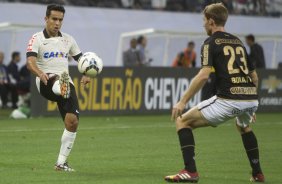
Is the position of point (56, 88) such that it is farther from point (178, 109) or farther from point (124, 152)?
point (124, 152)

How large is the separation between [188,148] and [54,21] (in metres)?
2.78

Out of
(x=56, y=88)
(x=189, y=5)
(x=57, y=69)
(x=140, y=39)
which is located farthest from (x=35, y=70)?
(x=189, y=5)

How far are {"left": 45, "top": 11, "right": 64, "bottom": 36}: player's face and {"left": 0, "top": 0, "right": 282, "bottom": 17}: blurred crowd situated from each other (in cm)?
1693

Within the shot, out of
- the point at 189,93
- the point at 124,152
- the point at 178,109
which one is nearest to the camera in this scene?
→ the point at 178,109

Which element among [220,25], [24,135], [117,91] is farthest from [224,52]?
[117,91]

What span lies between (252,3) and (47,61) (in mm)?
23545

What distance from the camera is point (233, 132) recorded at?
18641mm

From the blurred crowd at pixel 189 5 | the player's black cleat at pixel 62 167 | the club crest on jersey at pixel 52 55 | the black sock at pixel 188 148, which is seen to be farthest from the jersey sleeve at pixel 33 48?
the blurred crowd at pixel 189 5

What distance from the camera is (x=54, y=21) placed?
11.7 m

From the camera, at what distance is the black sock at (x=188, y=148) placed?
1018 cm

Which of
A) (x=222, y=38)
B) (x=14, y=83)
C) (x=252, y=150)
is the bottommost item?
(x=14, y=83)

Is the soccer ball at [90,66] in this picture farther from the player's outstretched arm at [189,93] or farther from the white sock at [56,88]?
the player's outstretched arm at [189,93]

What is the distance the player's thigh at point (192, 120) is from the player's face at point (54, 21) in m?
2.43

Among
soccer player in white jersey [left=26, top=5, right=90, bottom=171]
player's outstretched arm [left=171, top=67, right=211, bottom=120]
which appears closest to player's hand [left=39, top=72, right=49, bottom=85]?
soccer player in white jersey [left=26, top=5, right=90, bottom=171]
